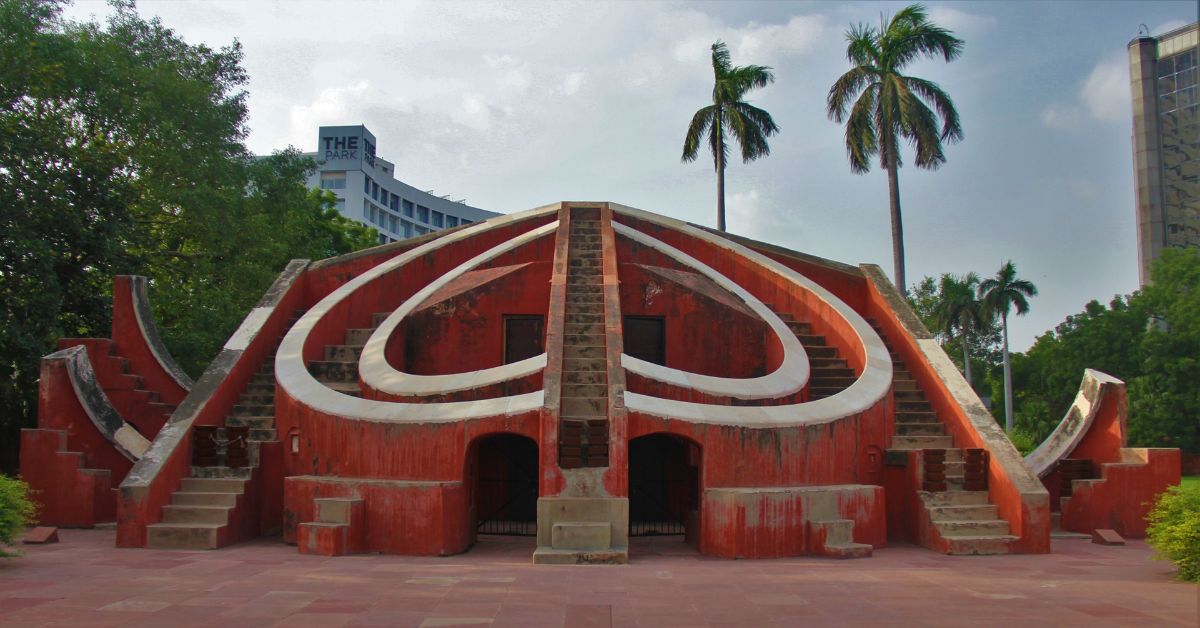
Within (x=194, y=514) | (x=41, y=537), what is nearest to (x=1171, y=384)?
(x=194, y=514)

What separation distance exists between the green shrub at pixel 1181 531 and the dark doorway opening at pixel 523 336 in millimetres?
6474

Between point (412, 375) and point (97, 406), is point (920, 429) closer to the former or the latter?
point (412, 375)

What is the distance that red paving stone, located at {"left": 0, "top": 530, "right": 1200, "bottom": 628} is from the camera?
4.92 meters

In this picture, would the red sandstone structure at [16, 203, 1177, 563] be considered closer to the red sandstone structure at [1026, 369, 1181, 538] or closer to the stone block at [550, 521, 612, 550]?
the stone block at [550, 521, 612, 550]

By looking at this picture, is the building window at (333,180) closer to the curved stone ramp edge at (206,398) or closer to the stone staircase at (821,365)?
the curved stone ramp edge at (206,398)

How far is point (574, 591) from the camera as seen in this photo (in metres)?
5.70

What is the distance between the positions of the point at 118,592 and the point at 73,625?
37.3 inches

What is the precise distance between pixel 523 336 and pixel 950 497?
16.4ft

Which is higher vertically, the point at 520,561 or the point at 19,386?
the point at 19,386

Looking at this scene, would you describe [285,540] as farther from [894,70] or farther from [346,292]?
[894,70]

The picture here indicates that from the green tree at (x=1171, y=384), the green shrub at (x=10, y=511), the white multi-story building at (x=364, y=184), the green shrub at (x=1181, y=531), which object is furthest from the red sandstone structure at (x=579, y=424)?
the white multi-story building at (x=364, y=184)

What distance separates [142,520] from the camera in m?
7.80

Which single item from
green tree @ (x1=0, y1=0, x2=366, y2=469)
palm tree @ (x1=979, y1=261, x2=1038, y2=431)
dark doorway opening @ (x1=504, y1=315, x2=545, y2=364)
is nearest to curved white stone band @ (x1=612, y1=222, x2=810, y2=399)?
dark doorway opening @ (x1=504, y1=315, x2=545, y2=364)

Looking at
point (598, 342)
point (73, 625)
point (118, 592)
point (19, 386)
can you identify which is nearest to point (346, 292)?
point (598, 342)
